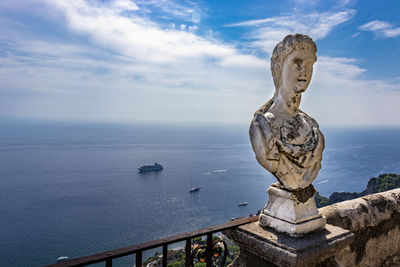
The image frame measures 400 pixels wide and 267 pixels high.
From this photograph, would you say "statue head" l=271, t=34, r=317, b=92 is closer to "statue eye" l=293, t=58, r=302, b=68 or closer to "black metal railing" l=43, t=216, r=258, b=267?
"statue eye" l=293, t=58, r=302, b=68

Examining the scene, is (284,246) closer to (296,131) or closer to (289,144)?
(289,144)

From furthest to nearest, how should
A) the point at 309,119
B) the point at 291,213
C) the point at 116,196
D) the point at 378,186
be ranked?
the point at 116,196 < the point at 378,186 < the point at 309,119 < the point at 291,213

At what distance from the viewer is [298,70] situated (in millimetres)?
2354

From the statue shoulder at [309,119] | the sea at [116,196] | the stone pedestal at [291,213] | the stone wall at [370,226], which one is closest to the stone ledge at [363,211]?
the stone wall at [370,226]

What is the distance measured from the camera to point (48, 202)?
170ft

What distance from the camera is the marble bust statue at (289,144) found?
223 centimetres

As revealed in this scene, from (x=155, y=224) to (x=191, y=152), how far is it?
6822cm

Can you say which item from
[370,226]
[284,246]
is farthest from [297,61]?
[370,226]

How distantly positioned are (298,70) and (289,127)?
0.49 metres

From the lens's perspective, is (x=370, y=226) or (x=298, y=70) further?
(x=370, y=226)

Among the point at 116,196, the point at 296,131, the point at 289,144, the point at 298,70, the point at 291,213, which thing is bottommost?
the point at 116,196

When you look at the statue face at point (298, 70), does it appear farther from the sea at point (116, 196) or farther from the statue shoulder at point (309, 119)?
the sea at point (116, 196)

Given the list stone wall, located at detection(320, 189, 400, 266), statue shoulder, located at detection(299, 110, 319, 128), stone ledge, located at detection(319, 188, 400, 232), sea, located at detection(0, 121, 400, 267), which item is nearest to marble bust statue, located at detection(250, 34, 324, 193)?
statue shoulder, located at detection(299, 110, 319, 128)

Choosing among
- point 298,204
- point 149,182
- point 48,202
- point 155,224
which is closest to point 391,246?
point 298,204
